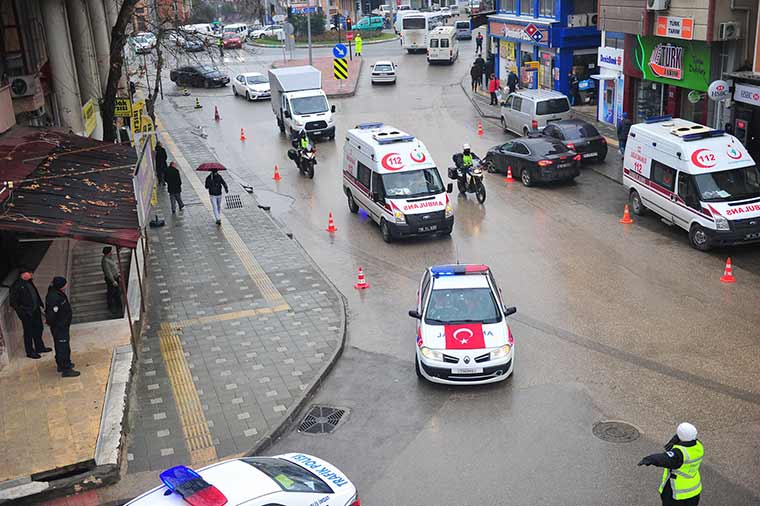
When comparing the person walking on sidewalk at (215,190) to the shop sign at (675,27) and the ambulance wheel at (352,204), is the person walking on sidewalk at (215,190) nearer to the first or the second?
the ambulance wheel at (352,204)

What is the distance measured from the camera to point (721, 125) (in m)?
26.1

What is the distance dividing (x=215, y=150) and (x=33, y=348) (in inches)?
812

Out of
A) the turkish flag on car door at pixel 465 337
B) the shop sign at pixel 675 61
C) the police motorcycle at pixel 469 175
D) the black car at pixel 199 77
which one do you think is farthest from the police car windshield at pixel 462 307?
the black car at pixel 199 77

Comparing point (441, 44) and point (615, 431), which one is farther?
point (441, 44)

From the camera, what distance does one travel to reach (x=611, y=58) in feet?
107

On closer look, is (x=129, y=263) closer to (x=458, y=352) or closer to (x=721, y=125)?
(x=458, y=352)

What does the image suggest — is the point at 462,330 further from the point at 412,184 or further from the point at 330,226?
the point at 330,226

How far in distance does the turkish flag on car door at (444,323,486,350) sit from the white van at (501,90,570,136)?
1840 centimetres

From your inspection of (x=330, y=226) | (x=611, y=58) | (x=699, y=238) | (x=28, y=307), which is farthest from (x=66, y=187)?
(x=611, y=58)

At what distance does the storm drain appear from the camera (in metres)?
25.0

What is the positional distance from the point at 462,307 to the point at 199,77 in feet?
137

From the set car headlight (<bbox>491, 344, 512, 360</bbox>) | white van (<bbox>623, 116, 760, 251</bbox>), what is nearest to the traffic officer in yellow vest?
car headlight (<bbox>491, 344, 512, 360</bbox>)

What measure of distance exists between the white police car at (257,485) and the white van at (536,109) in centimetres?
2333

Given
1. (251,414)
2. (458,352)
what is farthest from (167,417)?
(458,352)
